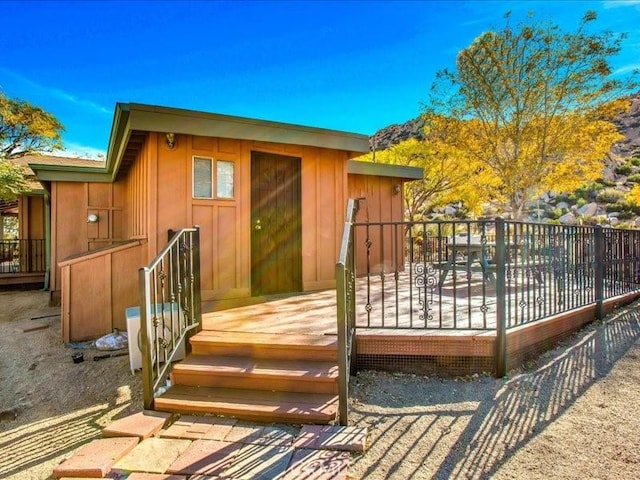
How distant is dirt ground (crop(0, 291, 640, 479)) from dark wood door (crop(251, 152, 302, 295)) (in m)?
2.09

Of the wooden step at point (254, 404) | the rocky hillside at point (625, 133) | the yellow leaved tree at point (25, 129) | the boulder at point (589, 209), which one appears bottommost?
the wooden step at point (254, 404)

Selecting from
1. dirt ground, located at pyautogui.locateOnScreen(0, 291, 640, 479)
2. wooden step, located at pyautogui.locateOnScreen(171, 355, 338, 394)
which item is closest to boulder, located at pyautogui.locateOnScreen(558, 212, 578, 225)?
dirt ground, located at pyautogui.locateOnScreen(0, 291, 640, 479)

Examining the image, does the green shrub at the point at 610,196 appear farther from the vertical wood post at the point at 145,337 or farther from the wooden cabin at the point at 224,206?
the vertical wood post at the point at 145,337

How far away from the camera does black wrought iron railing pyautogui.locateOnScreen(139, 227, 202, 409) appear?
2.47 meters

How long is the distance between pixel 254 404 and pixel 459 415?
1.44 metres

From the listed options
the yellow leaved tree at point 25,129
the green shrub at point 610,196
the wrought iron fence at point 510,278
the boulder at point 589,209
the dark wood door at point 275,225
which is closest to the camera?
the wrought iron fence at point 510,278

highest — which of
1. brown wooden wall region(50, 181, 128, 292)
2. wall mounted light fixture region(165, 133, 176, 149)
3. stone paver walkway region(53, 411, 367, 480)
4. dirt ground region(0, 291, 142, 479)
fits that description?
wall mounted light fixture region(165, 133, 176, 149)

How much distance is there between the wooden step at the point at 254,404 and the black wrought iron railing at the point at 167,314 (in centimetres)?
21

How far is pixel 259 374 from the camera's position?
2615 millimetres

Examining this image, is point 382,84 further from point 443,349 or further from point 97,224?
point 443,349

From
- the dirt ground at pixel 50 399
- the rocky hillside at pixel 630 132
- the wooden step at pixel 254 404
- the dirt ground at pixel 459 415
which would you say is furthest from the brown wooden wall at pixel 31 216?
the rocky hillside at pixel 630 132

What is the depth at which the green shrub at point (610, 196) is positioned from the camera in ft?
78.6

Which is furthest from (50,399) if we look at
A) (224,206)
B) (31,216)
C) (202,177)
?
(31,216)

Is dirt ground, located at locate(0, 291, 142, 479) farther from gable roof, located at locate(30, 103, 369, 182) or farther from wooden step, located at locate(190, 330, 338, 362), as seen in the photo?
gable roof, located at locate(30, 103, 369, 182)
